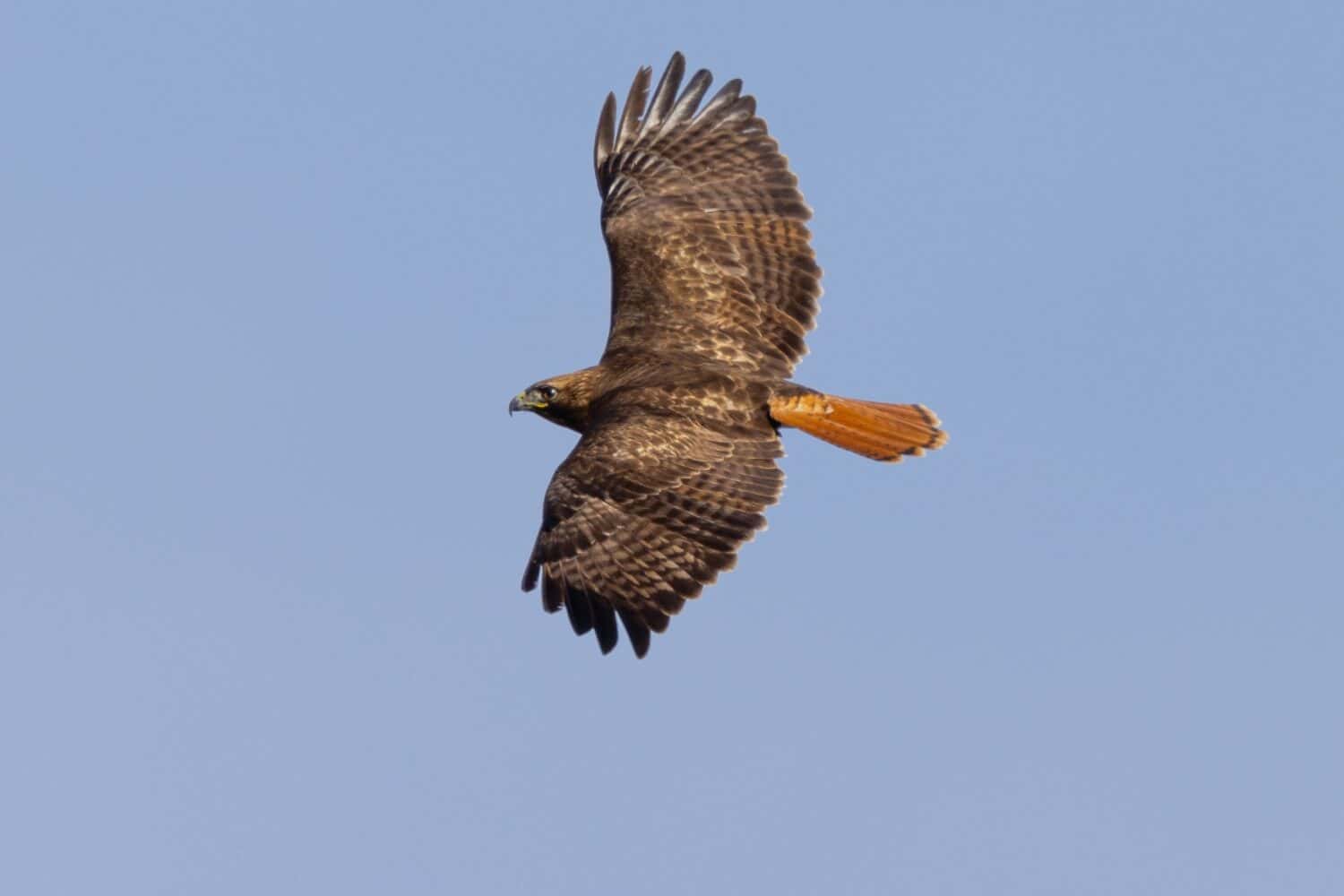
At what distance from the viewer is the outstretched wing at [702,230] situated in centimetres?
1859

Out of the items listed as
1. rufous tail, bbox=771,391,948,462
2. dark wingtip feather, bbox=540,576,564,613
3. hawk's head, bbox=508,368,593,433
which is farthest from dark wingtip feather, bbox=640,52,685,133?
dark wingtip feather, bbox=540,576,564,613

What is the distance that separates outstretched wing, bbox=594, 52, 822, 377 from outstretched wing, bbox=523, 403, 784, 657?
4.59ft

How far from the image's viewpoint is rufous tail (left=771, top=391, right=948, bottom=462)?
57.2 feet

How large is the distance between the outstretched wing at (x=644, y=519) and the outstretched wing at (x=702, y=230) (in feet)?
4.59

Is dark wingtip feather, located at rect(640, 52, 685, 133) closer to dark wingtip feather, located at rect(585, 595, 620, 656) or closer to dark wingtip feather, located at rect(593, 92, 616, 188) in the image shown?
dark wingtip feather, located at rect(593, 92, 616, 188)

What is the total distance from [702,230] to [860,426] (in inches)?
102

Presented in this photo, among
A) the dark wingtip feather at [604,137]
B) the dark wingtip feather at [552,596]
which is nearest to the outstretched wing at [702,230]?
the dark wingtip feather at [604,137]

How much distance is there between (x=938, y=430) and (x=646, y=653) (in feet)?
10.0

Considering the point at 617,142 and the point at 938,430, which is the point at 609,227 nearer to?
the point at 617,142

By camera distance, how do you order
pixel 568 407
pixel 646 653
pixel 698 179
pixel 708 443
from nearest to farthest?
pixel 646 653 → pixel 708 443 → pixel 568 407 → pixel 698 179

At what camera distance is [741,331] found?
1856 centimetres

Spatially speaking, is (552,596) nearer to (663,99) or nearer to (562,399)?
(562,399)

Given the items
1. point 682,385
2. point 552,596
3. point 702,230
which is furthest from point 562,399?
point 552,596

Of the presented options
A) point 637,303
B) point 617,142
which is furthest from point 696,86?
point 637,303
